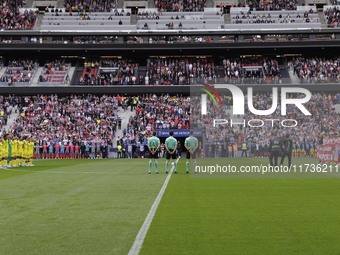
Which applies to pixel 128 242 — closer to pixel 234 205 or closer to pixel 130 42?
pixel 234 205

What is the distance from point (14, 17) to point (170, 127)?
3090cm

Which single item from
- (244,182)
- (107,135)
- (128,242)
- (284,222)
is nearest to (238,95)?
(244,182)

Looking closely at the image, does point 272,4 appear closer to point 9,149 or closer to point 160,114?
point 160,114

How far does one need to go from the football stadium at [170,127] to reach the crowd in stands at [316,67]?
0.23m

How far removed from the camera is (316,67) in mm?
75250

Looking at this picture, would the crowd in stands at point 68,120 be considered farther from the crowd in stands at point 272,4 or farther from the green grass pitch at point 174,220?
the green grass pitch at point 174,220

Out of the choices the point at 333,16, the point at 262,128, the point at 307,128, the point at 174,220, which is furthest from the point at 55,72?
the point at 174,220

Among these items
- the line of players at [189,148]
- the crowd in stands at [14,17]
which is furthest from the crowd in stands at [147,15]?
the line of players at [189,148]

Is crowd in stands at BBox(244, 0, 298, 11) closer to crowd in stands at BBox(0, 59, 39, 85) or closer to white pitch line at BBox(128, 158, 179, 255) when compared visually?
crowd in stands at BBox(0, 59, 39, 85)

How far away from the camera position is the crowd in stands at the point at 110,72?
244 feet

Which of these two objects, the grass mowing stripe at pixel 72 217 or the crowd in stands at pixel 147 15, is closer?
the grass mowing stripe at pixel 72 217

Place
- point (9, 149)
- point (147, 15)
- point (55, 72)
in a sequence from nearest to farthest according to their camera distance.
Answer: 1. point (9, 149)
2. point (55, 72)
3. point (147, 15)

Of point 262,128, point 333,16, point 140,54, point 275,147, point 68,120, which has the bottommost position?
point 275,147

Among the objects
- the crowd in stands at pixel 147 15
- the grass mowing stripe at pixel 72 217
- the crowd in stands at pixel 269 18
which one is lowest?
the grass mowing stripe at pixel 72 217
